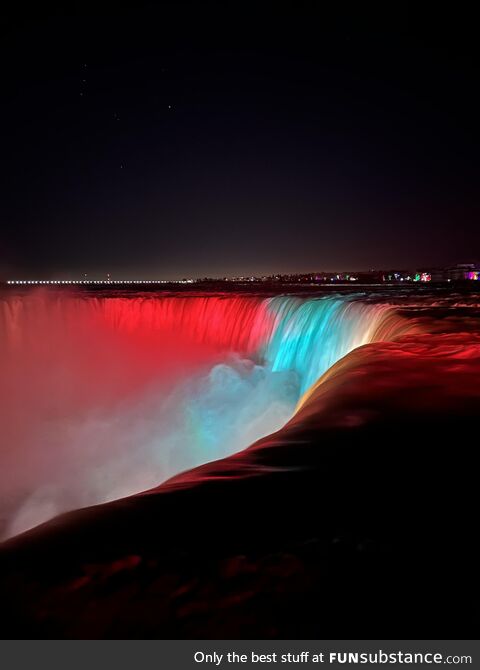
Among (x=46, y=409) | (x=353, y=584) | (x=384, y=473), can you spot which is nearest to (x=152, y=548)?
(x=353, y=584)

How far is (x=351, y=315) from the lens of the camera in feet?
41.7

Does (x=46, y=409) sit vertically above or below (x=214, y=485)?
below

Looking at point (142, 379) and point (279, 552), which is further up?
point (279, 552)

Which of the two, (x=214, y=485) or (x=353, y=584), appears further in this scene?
(x=214, y=485)

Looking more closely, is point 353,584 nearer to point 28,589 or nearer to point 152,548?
point 152,548

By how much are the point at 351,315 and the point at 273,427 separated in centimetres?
424

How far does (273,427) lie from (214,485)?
8276 millimetres

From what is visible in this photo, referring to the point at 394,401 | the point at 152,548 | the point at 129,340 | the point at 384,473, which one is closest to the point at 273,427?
the point at 394,401

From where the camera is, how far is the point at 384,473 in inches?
103

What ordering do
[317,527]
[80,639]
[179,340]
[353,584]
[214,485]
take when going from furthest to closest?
[179,340], [214,485], [317,527], [353,584], [80,639]

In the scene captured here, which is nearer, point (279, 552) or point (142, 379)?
point (279, 552)

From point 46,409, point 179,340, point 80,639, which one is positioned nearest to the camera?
point 80,639

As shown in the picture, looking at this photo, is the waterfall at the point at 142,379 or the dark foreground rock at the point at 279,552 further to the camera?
the waterfall at the point at 142,379

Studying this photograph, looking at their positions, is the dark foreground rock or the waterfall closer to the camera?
the dark foreground rock
